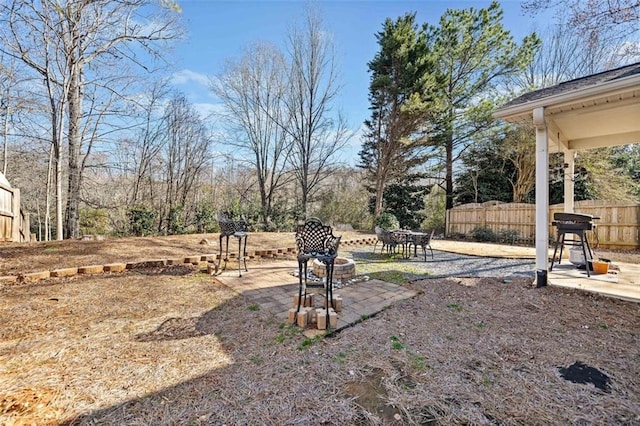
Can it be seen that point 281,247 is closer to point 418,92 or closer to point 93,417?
point 93,417

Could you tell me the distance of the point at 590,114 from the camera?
4.19 m

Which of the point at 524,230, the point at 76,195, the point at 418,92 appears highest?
the point at 418,92

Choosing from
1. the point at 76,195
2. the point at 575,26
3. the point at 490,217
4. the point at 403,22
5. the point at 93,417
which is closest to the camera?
the point at 93,417

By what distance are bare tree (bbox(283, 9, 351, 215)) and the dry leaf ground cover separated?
9378 millimetres

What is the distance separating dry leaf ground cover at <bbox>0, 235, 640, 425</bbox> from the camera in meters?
1.58

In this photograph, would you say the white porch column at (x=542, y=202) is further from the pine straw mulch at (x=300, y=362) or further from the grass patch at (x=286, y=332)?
the grass patch at (x=286, y=332)

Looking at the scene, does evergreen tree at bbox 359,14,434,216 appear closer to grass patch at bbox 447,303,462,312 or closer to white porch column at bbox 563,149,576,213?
white porch column at bbox 563,149,576,213

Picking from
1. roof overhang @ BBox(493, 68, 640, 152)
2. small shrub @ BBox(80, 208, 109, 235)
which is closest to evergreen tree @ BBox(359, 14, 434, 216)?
roof overhang @ BBox(493, 68, 640, 152)

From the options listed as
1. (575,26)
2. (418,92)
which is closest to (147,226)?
(575,26)

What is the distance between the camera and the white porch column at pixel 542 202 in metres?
3.89

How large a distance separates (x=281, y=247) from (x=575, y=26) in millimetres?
6556

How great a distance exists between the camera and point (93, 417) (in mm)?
1482

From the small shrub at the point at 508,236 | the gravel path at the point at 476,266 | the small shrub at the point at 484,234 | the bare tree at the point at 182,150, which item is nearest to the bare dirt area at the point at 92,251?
the gravel path at the point at 476,266

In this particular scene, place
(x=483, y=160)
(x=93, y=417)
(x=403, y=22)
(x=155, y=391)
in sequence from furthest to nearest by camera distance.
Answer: (x=483, y=160) < (x=403, y=22) < (x=155, y=391) < (x=93, y=417)
